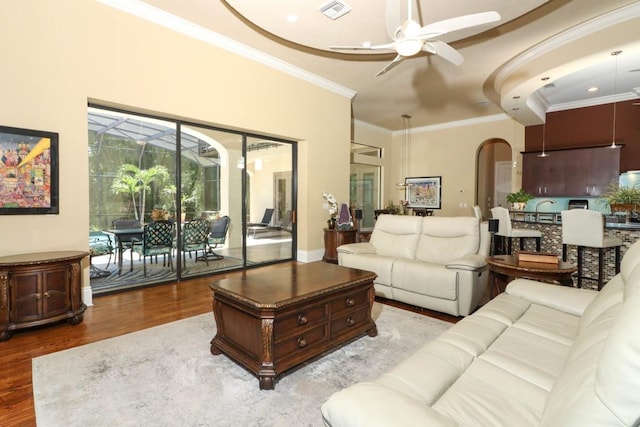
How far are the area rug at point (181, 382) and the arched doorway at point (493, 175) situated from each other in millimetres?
8386

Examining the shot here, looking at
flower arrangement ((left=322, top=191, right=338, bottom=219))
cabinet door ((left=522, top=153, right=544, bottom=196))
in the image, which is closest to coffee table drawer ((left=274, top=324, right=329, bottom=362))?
flower arrangement ((left=322, top=191, right=338, bottom=219))

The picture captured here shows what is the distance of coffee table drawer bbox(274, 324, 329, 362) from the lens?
221 centimetres

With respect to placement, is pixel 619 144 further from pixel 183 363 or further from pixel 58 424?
pixel 58 424

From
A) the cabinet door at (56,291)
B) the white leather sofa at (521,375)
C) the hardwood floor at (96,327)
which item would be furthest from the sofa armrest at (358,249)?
the cabinet door at (56,291)

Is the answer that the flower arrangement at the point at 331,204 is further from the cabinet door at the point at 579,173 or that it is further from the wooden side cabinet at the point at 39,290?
the cabinet door at the point at 579,173

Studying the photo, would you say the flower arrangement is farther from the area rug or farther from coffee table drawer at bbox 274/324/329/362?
coffee table drawer at bbox 274/324/329/362

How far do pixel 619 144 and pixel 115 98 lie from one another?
891 centimetres

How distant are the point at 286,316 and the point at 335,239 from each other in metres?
3.91

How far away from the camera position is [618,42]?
401 cm

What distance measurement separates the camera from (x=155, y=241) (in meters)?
4.63

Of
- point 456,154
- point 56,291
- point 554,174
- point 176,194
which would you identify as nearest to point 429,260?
point 176,194

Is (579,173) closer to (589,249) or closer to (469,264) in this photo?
(589,249)

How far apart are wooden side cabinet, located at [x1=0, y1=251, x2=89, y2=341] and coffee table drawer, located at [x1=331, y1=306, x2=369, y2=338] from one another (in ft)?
8.62

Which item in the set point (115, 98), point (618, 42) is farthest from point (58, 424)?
point (618, 42)
